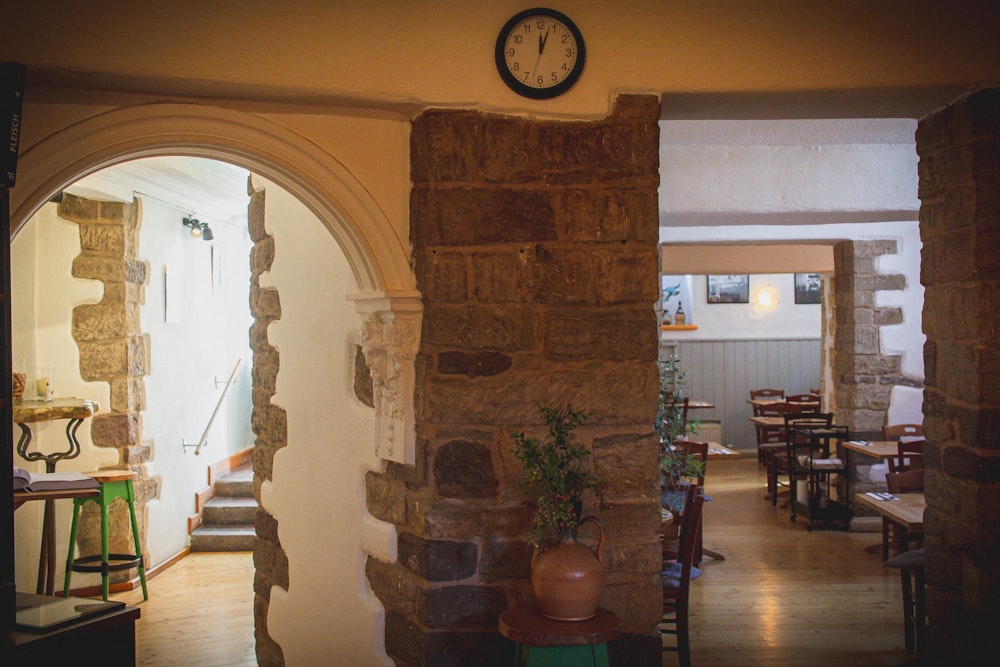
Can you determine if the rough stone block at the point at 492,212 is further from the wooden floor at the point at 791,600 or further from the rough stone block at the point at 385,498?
the wooden floor at the point at 791,600

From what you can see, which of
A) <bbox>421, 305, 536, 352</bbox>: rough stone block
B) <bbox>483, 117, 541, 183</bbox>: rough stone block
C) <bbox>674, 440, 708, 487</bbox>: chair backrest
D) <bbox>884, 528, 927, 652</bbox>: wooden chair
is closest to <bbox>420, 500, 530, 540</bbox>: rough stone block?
<bbox>421, 305, 536, 352</bbox>: rough stone block

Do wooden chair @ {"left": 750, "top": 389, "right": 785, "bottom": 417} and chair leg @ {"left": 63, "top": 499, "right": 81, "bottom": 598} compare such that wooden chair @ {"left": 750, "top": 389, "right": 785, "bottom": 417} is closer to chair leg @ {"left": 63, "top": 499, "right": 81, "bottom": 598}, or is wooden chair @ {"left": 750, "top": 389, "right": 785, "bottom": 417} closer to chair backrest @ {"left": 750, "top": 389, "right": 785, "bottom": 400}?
chair backrest @ {"left": 750, "top": 389, "right": 785, "bottom": 400}

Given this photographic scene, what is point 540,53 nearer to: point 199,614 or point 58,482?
point 58,482

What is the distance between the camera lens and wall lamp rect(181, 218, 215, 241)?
23.3 feet

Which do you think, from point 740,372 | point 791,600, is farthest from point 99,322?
point 740,372

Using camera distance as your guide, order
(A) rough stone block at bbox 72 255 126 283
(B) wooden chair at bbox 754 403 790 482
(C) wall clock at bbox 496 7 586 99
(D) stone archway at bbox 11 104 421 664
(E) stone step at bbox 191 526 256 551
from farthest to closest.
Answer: (B) wooden chair at bbox 754 403 790 482, (E) stone step at bbox 191 526 256 551, (A) rough stone block at bbox 72 255 126 283, (C) wall clock at bbox 496 7 586 99, (D) stone archway at bbox 11 104 421 664

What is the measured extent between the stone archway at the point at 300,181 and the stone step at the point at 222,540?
422 cm

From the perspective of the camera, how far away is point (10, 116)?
2.38 metres

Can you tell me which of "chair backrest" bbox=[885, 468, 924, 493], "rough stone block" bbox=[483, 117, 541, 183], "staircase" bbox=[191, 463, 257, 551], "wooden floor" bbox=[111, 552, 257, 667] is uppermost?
"rough stone block" bbox=[483, 117, 541, 183]

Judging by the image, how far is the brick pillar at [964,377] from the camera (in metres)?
3.04

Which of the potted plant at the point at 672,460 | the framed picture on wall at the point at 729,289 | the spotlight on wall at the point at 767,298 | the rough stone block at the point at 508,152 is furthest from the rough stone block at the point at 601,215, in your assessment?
the spotlight on wall at the point at 767,298

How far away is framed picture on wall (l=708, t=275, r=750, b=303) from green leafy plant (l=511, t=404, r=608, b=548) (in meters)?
10.1

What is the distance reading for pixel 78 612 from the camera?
226 cm

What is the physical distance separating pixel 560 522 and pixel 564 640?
33 centimetres
